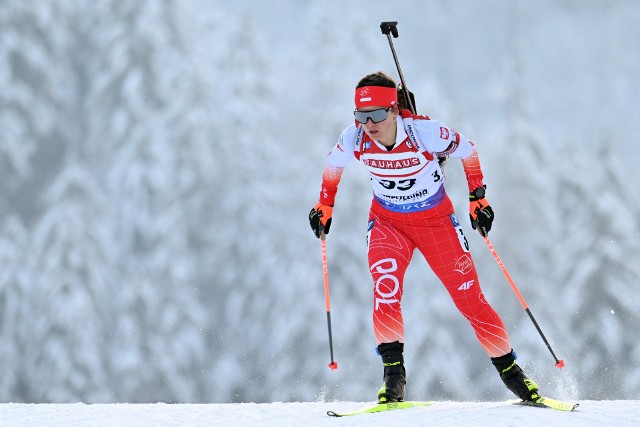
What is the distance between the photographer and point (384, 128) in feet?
18.0

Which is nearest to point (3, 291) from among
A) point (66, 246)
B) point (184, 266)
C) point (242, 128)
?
point (66, 246)

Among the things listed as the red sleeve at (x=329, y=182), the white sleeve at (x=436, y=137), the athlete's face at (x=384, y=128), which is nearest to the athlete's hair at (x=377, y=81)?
the athlete's face at (x=384, y=128)

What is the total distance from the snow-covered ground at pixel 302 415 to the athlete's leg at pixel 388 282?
0.61 meters

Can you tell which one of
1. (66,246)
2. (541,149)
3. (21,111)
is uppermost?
(21,111)

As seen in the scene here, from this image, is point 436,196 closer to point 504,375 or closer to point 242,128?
point 504,375

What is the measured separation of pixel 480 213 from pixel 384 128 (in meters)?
0.95

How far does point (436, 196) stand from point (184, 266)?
20.9 meters

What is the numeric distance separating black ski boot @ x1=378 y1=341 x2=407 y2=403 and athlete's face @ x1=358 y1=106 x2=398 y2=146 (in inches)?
57.9

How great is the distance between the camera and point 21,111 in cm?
2928

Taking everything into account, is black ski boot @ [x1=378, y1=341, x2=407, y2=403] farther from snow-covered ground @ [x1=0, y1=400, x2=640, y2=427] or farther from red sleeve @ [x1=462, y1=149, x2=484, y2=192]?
red sleeve @ [x1=462, y1=149, x2=484, y2=192]

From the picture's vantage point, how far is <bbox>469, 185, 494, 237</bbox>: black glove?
5684mm

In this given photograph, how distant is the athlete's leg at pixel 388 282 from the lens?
5695 millimetres

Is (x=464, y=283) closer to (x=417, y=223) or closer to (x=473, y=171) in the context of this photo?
(x=417, y=223)

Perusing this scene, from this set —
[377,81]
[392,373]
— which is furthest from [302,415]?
[377,81]
